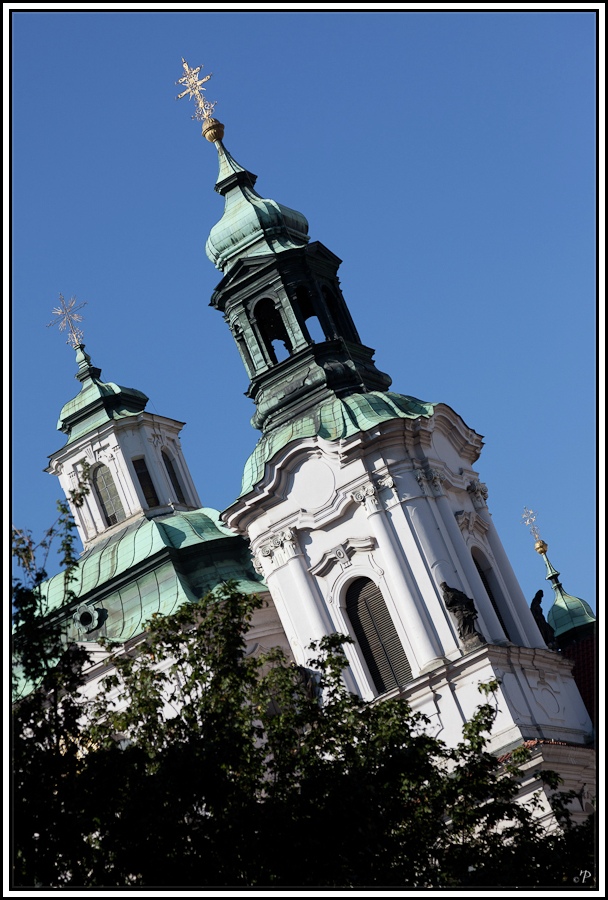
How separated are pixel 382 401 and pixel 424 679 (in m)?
6.93

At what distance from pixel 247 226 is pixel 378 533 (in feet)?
32.4

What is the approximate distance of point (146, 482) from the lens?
163 feet

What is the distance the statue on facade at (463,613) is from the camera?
3822cm

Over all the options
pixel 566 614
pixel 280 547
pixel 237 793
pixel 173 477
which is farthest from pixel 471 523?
pixel 237 793

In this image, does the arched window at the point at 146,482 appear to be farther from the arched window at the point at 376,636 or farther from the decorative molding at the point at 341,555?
the arched window at the point at 376,636

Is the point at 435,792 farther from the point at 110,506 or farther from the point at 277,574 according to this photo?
the point at 110,506

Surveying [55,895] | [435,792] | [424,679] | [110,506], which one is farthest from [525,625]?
[55,895]

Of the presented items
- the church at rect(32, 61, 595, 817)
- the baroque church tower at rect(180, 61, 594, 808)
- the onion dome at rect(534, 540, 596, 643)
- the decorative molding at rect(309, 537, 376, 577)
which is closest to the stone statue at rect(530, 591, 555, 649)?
the church at rect(32, 61, 595, 817)

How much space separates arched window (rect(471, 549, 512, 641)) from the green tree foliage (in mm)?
13738

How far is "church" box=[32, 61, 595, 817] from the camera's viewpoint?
3847cm

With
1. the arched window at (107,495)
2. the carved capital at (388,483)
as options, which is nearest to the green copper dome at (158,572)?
the arched window at (107,495)

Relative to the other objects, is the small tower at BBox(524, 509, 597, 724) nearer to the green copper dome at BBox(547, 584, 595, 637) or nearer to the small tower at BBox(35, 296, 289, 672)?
the green copper dome at BBox(547, 584, 595, 637)

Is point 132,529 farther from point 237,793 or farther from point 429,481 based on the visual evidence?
point 237,793

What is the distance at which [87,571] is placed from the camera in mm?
46125
